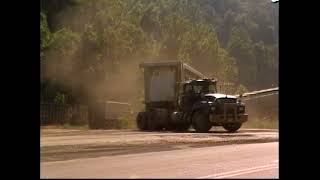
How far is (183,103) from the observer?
30.1 metres

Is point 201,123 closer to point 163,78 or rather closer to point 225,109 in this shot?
point 225,109

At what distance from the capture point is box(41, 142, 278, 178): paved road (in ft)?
29.9

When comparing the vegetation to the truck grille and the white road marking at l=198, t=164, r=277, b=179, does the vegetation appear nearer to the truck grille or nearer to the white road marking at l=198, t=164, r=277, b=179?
the white road marking at l=198, t=164, r=277, b=179

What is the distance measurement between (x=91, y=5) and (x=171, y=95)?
43.2 ft

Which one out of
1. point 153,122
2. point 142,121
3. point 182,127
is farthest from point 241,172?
point 142,121

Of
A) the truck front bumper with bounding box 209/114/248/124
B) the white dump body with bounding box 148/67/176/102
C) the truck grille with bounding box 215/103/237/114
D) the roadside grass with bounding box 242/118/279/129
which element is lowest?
the roadside grass with bounding box 242/118/279/129

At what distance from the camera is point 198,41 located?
49.8 m

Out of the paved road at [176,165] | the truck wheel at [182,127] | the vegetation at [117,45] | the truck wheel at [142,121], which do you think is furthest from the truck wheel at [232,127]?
the paved road at [176,165]

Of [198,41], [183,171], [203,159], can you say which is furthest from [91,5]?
[198,41]

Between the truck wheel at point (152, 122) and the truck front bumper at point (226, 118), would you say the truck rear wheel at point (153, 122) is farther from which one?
the truck front bumper at point (226, 118)

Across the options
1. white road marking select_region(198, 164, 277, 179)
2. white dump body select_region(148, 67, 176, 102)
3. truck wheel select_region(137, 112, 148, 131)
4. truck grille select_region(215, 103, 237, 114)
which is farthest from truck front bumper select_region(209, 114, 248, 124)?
white road marking select_region(198, 164, 277, 179)

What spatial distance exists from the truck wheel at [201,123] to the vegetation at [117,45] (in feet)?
12.8

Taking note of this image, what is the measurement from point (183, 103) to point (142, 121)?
3020 mm
